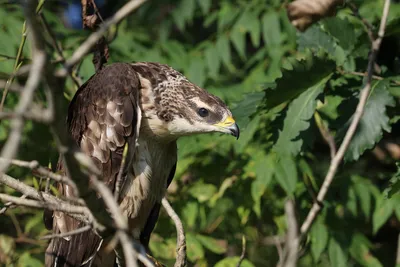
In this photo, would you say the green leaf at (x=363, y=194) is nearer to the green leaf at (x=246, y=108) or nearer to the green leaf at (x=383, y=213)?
the green leaf at (x=383, y=213)

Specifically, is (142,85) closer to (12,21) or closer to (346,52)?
(346,52)

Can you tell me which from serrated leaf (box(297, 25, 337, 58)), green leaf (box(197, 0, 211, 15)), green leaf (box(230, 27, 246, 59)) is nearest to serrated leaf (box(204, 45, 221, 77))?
green leaf (box(230, 27, 246, 59))

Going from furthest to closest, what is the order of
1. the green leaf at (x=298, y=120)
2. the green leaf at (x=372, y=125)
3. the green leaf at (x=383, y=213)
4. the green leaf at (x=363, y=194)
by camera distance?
the green leaf at (x=363, y=194) → the green leaf at (x=383, y=213) → the green leaf at (x=298, y=120) → the green leaf at (x=372, y=125)

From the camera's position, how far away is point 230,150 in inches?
245

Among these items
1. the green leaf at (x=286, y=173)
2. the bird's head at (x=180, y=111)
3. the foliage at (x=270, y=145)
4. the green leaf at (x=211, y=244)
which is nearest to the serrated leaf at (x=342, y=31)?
the foliage at (x=270, y=145)

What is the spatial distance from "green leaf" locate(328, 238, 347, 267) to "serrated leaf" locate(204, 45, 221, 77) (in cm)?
176

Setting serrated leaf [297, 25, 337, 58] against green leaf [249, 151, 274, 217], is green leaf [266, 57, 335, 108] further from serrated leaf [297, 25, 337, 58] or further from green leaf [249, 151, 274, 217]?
green leaf [249, 151, 274, 217]

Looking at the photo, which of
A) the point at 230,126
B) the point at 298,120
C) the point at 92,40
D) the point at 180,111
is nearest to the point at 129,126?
the point at 180,111

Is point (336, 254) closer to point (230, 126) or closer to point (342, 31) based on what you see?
point (230, 126)

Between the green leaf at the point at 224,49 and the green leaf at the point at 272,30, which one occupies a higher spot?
the green leaf at the point at 272,30

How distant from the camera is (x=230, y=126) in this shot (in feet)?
15.3

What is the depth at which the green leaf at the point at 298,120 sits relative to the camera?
4.61 metres

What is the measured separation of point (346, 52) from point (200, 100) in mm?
1006

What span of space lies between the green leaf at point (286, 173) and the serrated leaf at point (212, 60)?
117 centimetres
